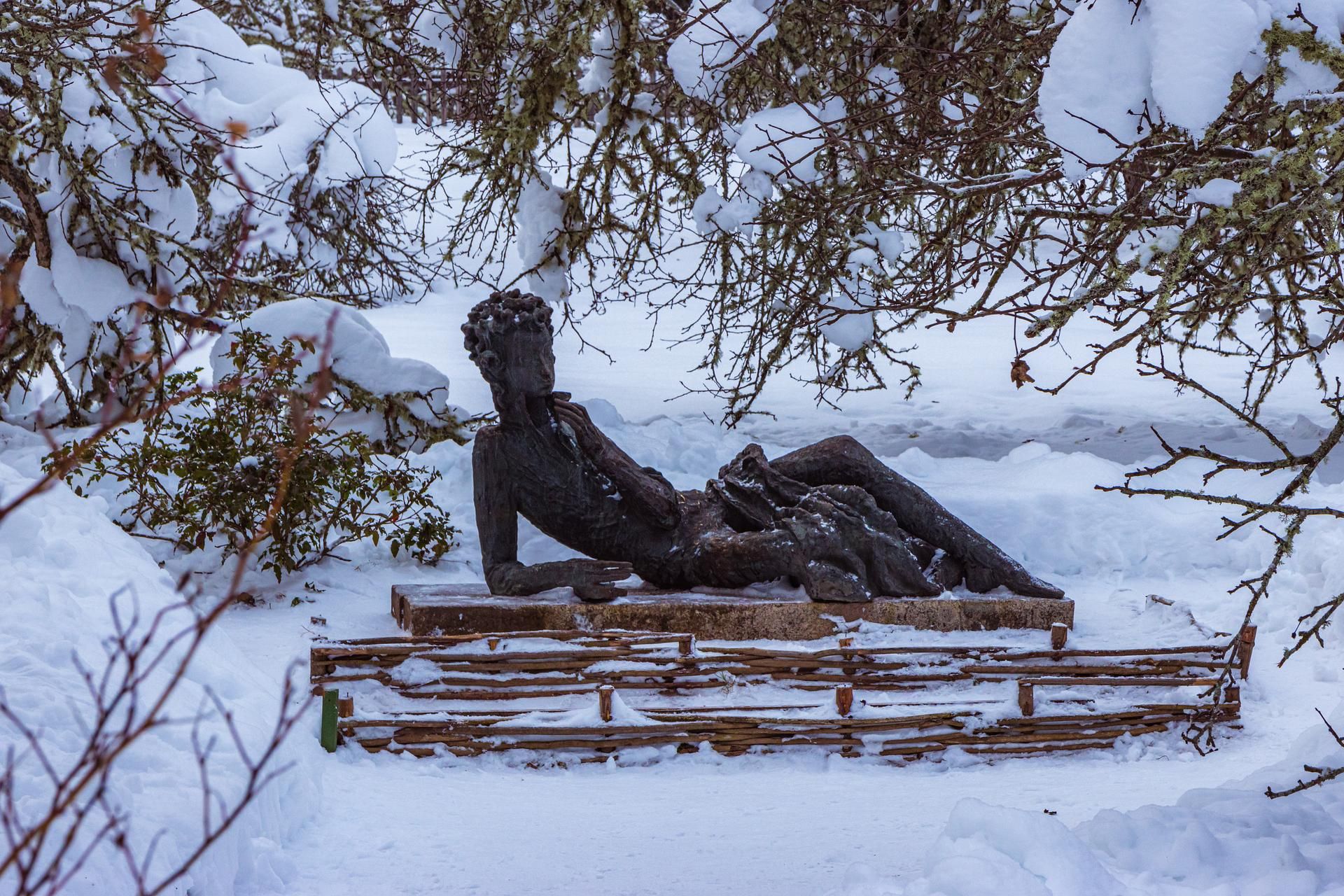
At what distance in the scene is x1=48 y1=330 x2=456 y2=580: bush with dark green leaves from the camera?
5.93m

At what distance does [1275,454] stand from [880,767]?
5590mm

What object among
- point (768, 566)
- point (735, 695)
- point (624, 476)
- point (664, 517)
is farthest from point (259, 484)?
point (735, 695)

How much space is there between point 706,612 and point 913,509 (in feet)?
3.58

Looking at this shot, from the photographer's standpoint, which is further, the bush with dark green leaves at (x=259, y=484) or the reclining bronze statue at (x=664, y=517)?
the bush with dark green leaves at (x=259, y=484)

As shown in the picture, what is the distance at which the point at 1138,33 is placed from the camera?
2.51 meters

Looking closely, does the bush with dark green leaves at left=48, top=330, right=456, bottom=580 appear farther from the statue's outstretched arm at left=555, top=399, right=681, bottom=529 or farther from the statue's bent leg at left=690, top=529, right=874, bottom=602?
the statue's bent leg at left=690, top=529, right=874, bottom=602

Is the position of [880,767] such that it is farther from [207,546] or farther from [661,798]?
[207,546]

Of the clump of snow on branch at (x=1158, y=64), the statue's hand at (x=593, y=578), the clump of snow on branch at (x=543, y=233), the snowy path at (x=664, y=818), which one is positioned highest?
the clump of snow on branch at (x=543, y=233)

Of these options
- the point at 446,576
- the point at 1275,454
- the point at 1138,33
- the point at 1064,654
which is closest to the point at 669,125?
the point at 446,576

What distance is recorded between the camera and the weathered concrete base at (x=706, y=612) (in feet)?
15.8

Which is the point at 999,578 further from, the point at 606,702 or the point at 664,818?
the point at 664,818

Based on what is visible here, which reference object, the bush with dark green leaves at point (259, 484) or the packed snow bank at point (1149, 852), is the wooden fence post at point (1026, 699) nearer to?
the packed snow bank at point (1149, 852)

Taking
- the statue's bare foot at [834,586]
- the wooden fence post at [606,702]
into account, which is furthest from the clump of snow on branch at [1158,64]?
the statue's bare foot at [834,586]

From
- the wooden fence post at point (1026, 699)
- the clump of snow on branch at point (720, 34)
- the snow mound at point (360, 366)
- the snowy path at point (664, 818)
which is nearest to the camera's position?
the snowy path at point (664, 818)
